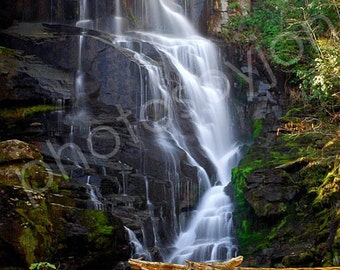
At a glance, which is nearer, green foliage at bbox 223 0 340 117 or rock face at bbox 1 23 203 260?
green foliage at bbox 223 0 340 117

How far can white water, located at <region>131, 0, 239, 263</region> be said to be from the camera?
11070mm

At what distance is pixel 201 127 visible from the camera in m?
15.3

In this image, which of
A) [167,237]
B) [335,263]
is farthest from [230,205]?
[335,263]

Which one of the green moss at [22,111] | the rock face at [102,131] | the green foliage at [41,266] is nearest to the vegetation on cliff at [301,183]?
the rock face at [102,131]

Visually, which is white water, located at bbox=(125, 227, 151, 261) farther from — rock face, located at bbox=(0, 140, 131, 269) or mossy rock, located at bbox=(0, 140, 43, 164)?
mossy rock, located at bbox=(0, 140, 43, 164)

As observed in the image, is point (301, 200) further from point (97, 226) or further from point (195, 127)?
point (195, 127)

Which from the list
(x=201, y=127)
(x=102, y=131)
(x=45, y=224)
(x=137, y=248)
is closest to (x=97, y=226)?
(x=45, y=224)

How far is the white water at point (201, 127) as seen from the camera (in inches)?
436

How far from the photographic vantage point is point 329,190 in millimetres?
9367

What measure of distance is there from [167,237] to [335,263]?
15.3 feet

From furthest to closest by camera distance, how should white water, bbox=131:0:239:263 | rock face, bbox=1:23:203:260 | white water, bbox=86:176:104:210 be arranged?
white water, bbox=131:0:239:263 < rock face, bbox=1:23:203:260 < white water, bbox=86:176:104:210

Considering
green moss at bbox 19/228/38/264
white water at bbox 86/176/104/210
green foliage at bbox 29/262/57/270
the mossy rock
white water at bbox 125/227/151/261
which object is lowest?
white water at bbox 125/227/151/261

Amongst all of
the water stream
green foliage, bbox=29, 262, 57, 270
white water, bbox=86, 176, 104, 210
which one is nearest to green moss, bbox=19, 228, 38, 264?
green foliage, bbox=29, 262, 57, 270

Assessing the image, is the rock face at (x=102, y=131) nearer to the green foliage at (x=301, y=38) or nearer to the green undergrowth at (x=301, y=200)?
the green undergrowth at (x=301, y=200)
